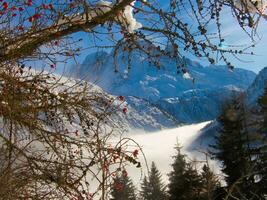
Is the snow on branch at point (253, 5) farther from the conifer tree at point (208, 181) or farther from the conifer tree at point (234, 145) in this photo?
the conifer tree at point (234, 145)

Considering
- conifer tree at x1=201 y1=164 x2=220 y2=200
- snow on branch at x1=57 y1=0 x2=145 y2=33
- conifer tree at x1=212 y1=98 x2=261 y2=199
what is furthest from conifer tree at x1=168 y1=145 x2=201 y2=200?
snow on branch at x1=57 y1=0 x2=145 y2=33

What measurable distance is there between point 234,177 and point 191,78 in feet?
74.7

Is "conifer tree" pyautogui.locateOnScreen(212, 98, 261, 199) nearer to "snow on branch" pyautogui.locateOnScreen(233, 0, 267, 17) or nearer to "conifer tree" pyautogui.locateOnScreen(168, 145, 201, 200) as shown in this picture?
"conifer tree" pyautogui.locateOnScreen(168, 145, 201, 200)

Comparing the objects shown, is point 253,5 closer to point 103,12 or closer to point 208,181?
point 103,12

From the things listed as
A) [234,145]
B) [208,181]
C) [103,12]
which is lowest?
[208,181]

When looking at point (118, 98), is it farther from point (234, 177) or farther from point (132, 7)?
point (234, 177)

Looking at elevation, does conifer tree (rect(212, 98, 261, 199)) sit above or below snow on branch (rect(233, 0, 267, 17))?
above

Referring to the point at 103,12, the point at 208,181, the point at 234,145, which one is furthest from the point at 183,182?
the point at 103,12

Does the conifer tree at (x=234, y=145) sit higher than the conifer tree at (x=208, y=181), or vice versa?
the conifer tree at (x=234, y=145)

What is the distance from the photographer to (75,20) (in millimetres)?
3639

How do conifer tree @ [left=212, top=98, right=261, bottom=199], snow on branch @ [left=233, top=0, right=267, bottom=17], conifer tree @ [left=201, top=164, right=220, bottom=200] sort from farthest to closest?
conifer tree @ [left=212, top=98, right=261, bottom=199], conifer tree @ [left=201, top=164, right=220, bottom=200], snow on branch @ [left=233, top=0, right=267, bottom=17]

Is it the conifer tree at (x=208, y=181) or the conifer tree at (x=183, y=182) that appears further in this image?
the conifer tree at (x=183, y=182)

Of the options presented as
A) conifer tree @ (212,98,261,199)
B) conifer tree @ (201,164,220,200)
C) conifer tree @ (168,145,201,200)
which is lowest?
conifer tree @ (201,164,220,200)

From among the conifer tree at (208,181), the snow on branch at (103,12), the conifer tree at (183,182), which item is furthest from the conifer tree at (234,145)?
the snow on branch at (103,12)
